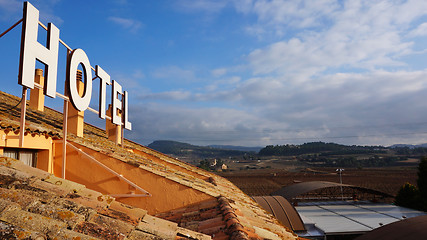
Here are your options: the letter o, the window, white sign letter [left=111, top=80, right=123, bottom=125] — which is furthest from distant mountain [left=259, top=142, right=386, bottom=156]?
the window

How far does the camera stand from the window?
614 centimetres

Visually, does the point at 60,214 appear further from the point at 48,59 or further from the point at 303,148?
the point at 303,148

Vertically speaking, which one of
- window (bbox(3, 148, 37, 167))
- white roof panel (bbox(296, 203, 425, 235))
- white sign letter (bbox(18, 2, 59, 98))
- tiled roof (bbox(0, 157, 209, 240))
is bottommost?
white roof panel (bbox(296, 203, 425, 235))

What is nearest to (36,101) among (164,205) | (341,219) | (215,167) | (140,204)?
(140,204)

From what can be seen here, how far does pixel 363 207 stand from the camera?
22.5 metres

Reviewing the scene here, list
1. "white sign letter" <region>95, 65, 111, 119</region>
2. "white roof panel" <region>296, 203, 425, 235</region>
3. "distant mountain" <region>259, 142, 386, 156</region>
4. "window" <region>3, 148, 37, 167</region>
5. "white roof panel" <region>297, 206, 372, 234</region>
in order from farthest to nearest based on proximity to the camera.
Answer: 1. "distant mountain" <region>259, 142, 386, 156</region>
2. "white roof panel" <region>296, 203, 425, 235</region>
3. "white roof panel" <region>297, 206, 372, 234</region>
4. "white sign letter" <region>95, 65, 111, 119</region>
5. "window" <region>3, 148, 37, 167</region>

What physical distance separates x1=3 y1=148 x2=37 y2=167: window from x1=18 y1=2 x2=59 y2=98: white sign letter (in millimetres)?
Result: 1508

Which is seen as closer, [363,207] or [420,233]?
[420,233]

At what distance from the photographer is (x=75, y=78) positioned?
7762 millimetres

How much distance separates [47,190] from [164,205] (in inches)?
149

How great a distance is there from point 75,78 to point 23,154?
2454 mm

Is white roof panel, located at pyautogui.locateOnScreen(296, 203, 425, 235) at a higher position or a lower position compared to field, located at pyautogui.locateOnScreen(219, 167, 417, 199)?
higher

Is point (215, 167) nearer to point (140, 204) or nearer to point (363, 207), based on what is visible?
point (363, 207)

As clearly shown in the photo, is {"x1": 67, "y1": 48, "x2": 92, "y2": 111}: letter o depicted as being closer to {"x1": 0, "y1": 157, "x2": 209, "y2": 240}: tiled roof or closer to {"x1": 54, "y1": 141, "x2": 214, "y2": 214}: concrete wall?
{"x1": 54, "y1": 141, "x2": 214, "y2": 214}: concrete wall
